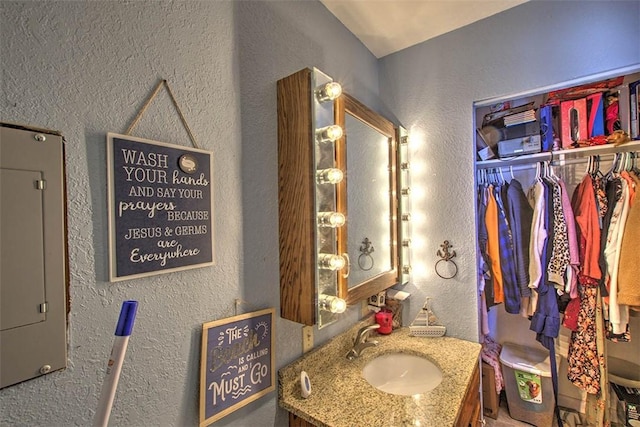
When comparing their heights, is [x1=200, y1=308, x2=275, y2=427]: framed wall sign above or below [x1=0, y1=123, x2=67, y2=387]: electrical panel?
below

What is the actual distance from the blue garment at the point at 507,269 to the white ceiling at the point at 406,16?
1.04 metres

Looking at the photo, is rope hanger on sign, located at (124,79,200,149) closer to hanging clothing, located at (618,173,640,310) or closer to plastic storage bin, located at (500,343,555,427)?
hanging clothing, located at (618,173,640,310)

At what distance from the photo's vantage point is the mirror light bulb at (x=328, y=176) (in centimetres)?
100

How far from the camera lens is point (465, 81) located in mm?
1450

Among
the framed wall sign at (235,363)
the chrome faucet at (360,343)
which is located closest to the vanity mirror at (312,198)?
the framed wall sign at (235,363)

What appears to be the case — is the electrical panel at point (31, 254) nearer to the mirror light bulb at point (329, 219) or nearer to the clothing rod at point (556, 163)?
the mirror light bulb at point (329, 219)

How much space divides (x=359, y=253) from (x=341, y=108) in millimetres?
655

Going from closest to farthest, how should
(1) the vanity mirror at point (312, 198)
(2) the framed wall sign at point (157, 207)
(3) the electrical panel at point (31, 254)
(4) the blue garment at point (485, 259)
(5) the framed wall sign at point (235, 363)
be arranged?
1. (3) the electrical panel at point (31, 254)
2. (2) the framed wall sign at point (157, 207)
3. (5) the framed wall sign at point (235, 363)
4. (1) the vanity mirror at point (312, 198)
5. (4) the blue garment at point (485, 259)

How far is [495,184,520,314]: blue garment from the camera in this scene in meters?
1.48

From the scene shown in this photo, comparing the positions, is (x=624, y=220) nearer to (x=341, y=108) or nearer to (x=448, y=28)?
(x=448, y=28)

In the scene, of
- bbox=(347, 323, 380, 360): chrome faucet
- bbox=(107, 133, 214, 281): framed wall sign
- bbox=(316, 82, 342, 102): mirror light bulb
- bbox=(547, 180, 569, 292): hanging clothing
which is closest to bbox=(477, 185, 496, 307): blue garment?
bbox=(547, 180, 569, 292): hanging clothing

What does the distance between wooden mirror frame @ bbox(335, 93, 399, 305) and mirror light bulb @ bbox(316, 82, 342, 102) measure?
0.06m

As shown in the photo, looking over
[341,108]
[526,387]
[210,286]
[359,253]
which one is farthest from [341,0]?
[526,387]

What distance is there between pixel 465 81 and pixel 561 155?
0.69 metres
